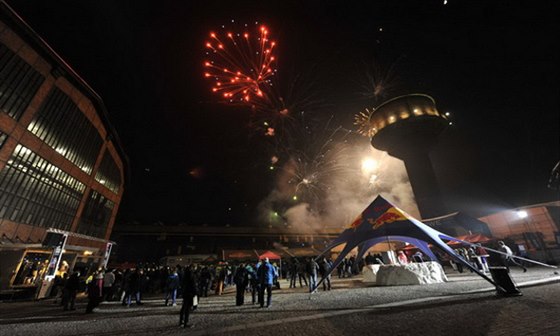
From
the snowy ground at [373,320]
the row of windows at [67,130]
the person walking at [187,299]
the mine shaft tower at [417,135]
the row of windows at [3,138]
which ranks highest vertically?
the mine shaft tower at [417,135]

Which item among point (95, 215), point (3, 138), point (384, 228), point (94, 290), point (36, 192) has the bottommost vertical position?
point (94, 290)

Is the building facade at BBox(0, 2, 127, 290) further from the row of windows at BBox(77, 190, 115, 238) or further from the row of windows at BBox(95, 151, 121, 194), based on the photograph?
the row of windows at BBox(95, 151, 121, 194)

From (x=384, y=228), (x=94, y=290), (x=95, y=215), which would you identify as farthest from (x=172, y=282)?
(x=95, y=215)

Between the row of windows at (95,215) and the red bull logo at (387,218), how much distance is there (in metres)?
32.5

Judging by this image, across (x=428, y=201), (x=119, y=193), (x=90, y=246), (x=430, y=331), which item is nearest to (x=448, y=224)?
(x=428, y=201)

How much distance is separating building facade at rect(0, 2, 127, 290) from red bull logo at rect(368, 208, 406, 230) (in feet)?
67.5

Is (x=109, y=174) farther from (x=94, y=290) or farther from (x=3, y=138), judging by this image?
(x=94, y=290)

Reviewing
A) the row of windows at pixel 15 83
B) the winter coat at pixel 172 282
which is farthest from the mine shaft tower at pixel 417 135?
the row of windows at pixel 15 83

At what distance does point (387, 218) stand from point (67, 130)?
Result: 1203 inches

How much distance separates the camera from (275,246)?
45.4 meters

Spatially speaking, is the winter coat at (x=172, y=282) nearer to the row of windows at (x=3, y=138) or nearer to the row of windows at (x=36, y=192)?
the row of windows at (x=36, y=192)

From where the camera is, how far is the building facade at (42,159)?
1656 cm

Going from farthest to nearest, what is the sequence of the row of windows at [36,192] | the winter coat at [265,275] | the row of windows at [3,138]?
the row of windows at [36,192] < the row of windows at [3,138] < the winter coat at [265,275]

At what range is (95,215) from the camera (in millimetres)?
29328
